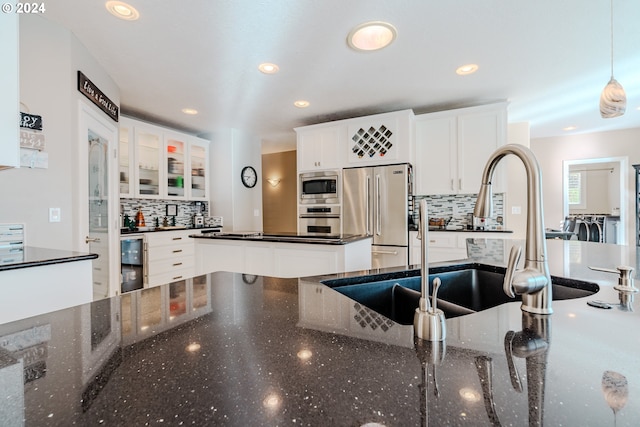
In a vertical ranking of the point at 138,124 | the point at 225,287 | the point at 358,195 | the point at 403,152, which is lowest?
the point at 225,287

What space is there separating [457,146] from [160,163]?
400cm

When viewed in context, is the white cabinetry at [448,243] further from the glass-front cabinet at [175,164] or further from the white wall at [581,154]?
the glass-front cabinet at [175,164]

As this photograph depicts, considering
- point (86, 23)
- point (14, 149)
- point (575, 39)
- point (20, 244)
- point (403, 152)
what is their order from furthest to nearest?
1. point (403, 152)
2. point (575, 39)
3. point (86, 23)
4. point (20, 244)
5. point (14, 149)

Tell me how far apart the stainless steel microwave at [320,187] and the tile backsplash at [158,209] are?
1814 millimetres

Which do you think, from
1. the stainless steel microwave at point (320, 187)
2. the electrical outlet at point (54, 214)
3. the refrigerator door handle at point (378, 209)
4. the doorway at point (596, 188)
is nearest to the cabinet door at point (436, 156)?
the refrigerator door handle at point (378, 209)

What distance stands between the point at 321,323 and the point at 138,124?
423 centimetres

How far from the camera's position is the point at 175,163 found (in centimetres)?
444

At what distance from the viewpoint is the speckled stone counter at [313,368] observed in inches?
14.8

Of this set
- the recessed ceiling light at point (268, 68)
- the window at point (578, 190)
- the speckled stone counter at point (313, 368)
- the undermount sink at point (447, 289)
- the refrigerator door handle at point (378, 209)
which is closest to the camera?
the speckled stone counter at point (313, 368)

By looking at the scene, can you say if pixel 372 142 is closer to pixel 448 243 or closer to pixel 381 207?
pixel 381 207

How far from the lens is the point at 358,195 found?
13.0ft

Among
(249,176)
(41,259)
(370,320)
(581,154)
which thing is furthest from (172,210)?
(581,154)

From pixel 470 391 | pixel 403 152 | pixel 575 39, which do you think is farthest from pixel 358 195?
pixel 470 391

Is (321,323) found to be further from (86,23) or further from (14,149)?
(86,23)
